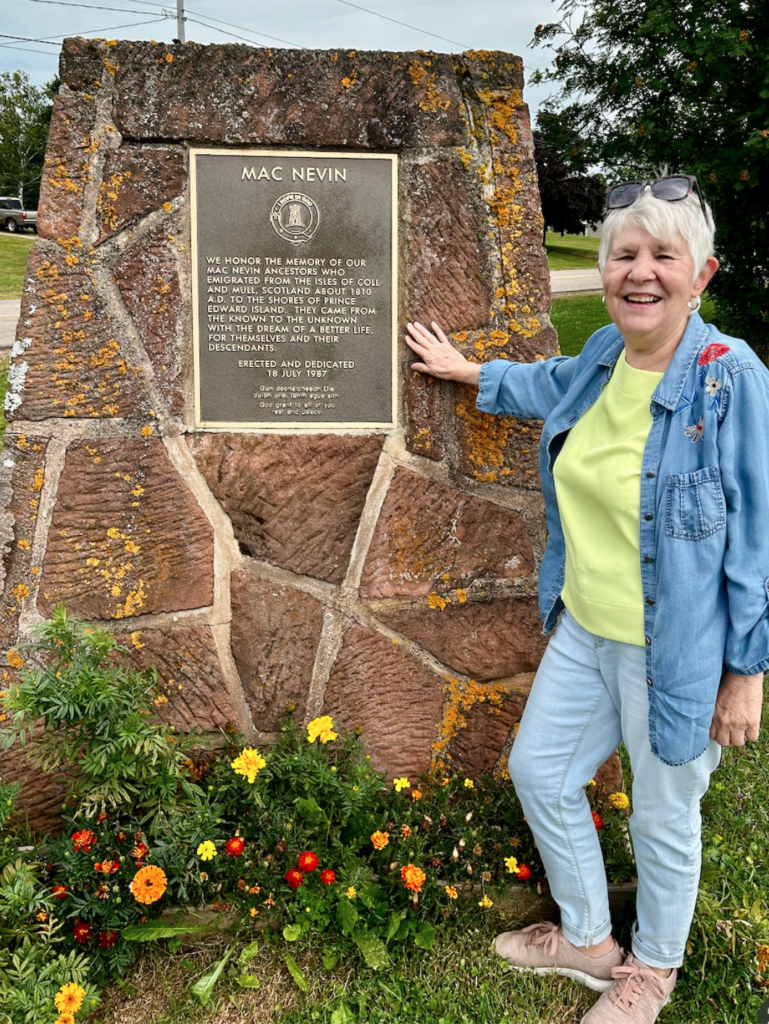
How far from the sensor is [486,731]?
8.98 ft

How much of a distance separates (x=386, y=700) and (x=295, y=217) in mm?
1536

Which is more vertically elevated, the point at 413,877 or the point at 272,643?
the point at 272,643

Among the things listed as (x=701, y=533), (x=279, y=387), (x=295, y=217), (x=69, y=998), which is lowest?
(x=69, y=998)

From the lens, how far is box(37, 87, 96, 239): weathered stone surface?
2211 millimetres

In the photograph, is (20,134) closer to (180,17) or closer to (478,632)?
(180,17)

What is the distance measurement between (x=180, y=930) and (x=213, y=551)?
3.50ft

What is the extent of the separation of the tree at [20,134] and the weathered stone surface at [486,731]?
3742 cm

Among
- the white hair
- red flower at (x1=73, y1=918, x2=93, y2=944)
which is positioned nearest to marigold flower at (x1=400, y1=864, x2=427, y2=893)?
red flower at (x1=73, y1=918, x2=93, y2=944)

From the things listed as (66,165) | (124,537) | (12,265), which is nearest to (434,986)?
(124,537)

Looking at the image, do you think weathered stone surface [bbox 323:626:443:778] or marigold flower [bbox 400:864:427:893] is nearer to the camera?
marigold flower [bbox 400:864:427:893]

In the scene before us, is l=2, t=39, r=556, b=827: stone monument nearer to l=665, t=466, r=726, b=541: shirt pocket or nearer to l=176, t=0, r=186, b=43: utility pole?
l=665, t=466, r=726, b=541: shirt pocket

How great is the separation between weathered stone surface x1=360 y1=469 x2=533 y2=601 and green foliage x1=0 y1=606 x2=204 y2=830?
766 millimetres

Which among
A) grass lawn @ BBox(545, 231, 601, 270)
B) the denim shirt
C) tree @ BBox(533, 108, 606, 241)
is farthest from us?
grass lawn @ BBox(545, 231, 601, 270)

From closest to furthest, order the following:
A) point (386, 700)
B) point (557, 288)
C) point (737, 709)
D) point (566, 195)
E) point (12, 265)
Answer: point (737, 709)
point (386, 700)
point (12, 265)
point (557, 288)
point (566, 195)
